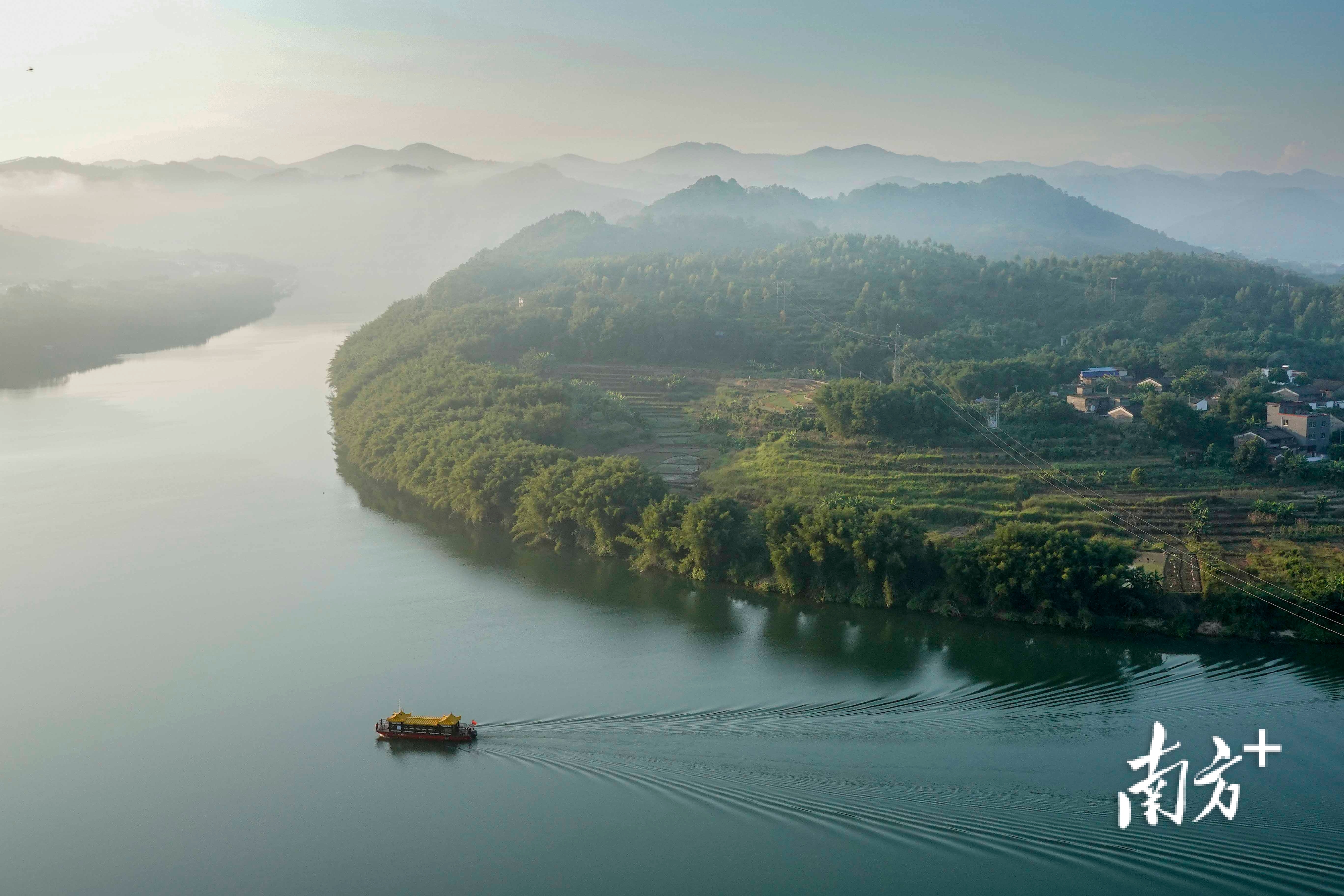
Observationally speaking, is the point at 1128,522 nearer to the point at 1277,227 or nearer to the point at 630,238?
the point at 630,238

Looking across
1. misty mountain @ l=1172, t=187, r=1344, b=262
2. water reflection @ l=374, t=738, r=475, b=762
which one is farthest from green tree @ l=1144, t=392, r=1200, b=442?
misty mountain @ l=1172, t=187, r=1344, b=262

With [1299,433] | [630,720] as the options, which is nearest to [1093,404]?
[1299,433]

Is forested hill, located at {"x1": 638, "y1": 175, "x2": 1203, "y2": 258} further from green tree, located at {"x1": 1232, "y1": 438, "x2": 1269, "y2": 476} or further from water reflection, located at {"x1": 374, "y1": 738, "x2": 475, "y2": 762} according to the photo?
water reflection, located at {"x1": 374, "y1": 738, "x2": 475, "y2": 762}

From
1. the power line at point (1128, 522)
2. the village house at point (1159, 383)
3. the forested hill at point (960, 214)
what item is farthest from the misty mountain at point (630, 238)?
the power line at point (1128, 522)

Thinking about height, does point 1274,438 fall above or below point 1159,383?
below

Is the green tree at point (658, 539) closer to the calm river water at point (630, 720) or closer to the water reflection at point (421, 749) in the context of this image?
the calm river water at point (630, 720)
